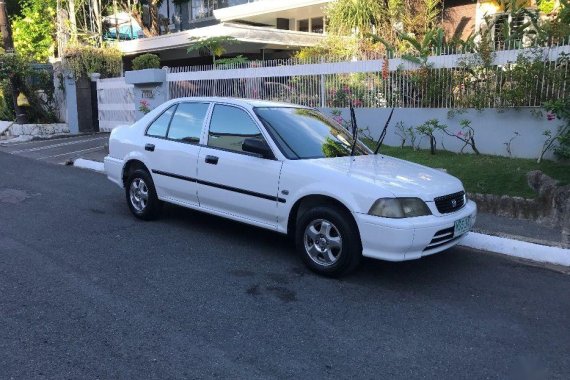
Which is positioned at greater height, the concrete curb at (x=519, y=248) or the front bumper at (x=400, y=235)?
the front bumper at (x=400, y=235)

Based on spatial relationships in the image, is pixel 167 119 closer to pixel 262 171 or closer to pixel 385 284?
pixel 262 171

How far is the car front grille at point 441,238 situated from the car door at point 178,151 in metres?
2.69

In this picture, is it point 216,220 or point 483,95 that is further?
point 483,95

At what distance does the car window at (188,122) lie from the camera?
6129 millimetres

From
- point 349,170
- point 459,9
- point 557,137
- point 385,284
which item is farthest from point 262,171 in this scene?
point 459,9

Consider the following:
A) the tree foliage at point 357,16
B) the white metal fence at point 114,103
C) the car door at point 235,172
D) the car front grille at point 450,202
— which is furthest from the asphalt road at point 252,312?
the white metal fence at point 114,103

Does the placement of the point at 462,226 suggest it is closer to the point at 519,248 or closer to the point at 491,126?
the point at 519,248

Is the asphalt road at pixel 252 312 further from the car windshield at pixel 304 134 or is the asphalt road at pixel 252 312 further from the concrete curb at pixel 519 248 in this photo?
the car windshield at pixel 304 134

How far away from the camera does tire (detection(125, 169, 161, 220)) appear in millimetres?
6625

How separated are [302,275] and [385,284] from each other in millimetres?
770

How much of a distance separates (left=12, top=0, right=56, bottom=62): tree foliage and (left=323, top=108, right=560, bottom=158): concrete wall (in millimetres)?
17239

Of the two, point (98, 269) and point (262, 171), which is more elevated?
point (262, 171)

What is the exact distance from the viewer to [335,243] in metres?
4.77

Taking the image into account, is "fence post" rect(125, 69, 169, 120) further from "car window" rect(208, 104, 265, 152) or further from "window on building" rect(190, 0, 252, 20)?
"window on building" rect(190, 0, 252, 20)
